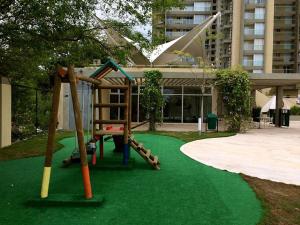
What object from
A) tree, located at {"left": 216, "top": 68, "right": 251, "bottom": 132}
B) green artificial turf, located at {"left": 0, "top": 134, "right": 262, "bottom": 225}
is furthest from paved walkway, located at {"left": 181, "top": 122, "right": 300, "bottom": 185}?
tree, located at {"left": 216, "top": 68, "right": 251, "bottom": 132}

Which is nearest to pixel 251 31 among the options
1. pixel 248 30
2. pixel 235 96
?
pixel 248 30

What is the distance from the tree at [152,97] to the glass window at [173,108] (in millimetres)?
6296

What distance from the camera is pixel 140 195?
6.01 metres

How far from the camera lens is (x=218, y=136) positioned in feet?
54.7

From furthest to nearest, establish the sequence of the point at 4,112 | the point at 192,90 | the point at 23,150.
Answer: the point at 192,90 < the point at 4,112 < the point at 23,150

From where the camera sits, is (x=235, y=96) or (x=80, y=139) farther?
(x=235, y=96)

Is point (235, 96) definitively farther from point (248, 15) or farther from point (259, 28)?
point (248, 15)

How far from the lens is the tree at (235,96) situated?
18.7 meters

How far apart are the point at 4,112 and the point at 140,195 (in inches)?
286

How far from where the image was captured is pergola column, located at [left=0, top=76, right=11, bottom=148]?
11492 mm

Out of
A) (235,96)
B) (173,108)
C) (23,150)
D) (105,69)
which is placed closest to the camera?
(105,69)

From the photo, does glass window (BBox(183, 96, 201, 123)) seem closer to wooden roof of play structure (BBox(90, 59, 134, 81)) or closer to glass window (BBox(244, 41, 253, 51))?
wooden roof of play structure (BBox(90, 59, 134, 81))

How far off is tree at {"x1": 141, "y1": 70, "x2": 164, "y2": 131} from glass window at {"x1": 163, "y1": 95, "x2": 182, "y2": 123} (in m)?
6.30

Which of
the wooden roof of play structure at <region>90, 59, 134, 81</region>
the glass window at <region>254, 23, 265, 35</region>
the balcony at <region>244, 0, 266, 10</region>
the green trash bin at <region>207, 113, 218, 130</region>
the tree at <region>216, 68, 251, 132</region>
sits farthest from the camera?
the balcony at <region>244, 0, 266, 10</region>
